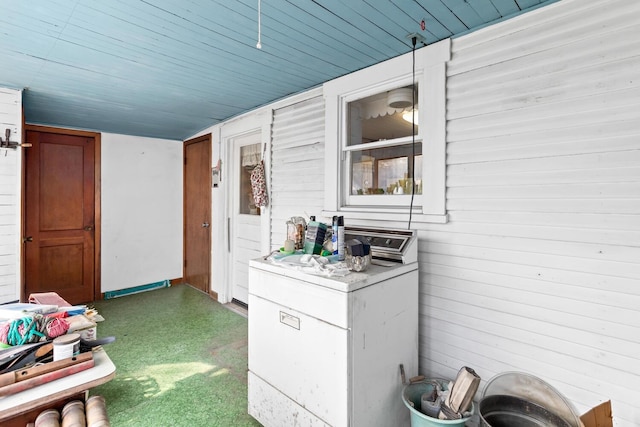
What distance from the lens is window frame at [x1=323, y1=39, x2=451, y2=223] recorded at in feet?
6.90

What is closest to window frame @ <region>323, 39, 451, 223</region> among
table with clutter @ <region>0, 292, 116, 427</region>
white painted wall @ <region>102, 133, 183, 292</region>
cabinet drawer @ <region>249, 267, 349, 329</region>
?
cabinet drawer @ <region>249, 267, 349, 329</region>

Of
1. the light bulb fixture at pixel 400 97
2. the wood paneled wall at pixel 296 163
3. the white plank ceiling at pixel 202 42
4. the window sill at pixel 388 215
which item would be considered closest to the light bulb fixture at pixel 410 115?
the light bulb fixture at pixel 400 97

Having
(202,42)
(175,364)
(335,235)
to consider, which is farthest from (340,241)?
(175,364)

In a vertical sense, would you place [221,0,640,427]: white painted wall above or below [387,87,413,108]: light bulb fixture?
below

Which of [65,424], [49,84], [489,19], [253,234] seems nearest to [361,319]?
[65,424]

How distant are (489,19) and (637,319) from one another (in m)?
1.71

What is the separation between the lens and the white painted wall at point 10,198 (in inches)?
111

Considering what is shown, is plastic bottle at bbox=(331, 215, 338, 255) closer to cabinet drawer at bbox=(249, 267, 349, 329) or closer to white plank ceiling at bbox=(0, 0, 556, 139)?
cabinet drawer at bbox=(249, 267, 349, 329)

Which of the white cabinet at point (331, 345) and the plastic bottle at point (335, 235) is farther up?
the plastic bottle at point (335, 235)

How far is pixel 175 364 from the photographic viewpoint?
2785 millimetres

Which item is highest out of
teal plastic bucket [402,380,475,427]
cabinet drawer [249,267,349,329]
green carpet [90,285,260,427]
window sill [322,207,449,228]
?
window sill [322,207,449,228]

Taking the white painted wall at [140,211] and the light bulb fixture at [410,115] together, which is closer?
the light bulb fixture at [410,115]

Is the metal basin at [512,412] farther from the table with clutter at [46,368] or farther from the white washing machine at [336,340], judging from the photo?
the table with clutter at [46,368]

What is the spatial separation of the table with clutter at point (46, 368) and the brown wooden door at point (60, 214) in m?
3.36
